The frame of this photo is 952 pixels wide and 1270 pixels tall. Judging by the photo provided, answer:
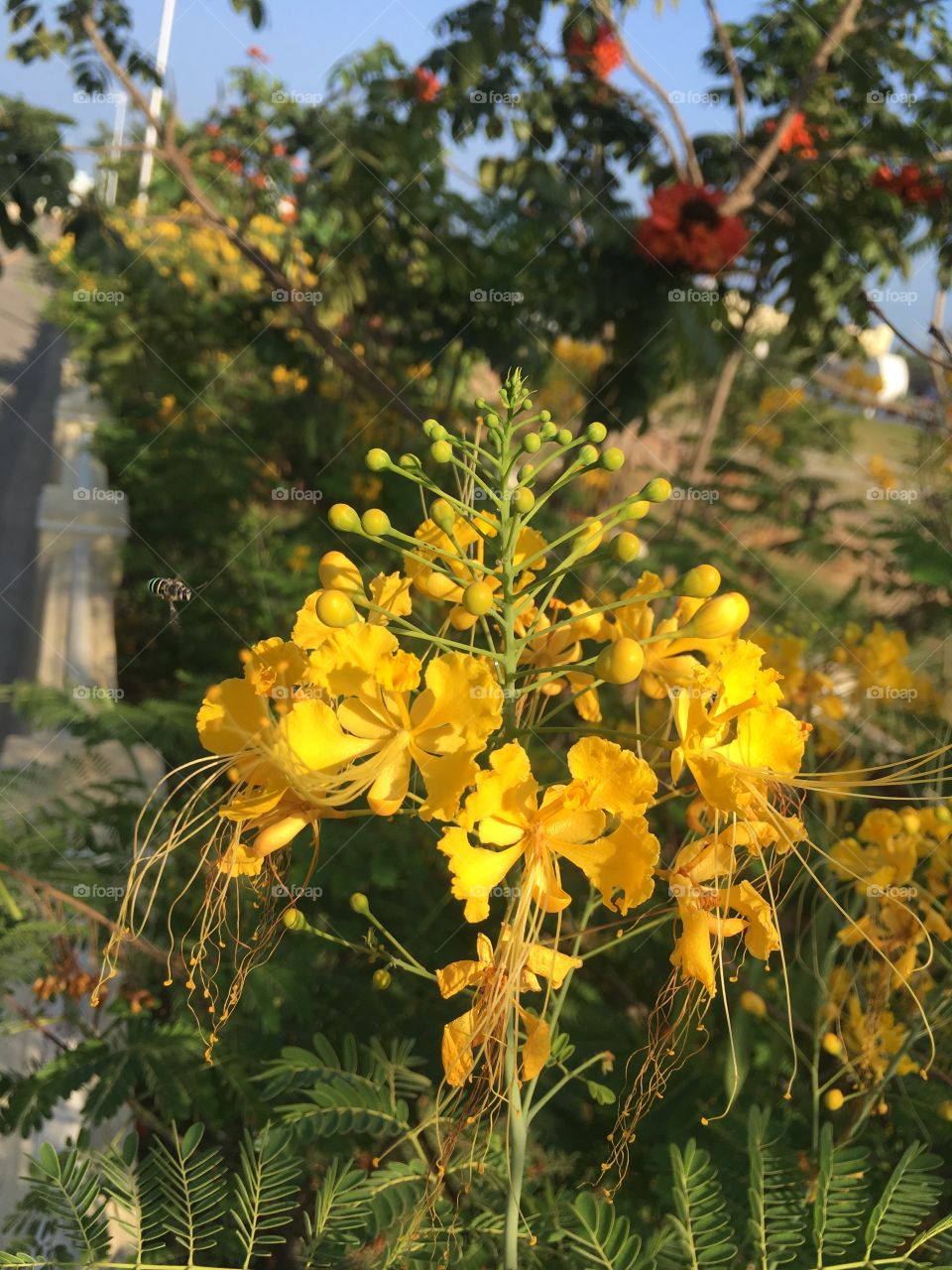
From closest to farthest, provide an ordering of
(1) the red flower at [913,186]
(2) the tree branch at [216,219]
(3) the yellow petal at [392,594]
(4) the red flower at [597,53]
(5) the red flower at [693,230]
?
(3) the yellow petal at [392,594]
(5) the red flower at [693,230]
(2) the tree branch at [216,219]
(1) the red flower at [913,186]
(4) the red flower at [597,53]

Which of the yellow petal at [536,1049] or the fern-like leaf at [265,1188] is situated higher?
the yellow petal at [536,1049]

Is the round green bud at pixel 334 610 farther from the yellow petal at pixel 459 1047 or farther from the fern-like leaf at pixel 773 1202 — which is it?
the fern-like leaf at pixel 773 1202

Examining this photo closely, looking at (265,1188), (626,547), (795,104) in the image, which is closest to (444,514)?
(626,547)

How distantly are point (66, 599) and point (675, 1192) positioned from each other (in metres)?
3.43

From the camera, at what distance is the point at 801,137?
319 cm

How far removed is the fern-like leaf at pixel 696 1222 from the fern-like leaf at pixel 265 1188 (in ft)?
1.27

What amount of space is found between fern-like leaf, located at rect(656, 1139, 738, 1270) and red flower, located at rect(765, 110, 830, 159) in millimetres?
3018

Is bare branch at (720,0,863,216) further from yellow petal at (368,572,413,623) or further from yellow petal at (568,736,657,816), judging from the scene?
yellow petal at (568,736,657,816)

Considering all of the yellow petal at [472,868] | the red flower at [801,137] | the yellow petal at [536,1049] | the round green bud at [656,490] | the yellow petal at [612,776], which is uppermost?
the red flower at [801,137]

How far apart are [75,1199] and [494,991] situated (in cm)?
50

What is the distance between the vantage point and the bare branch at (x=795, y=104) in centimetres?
280

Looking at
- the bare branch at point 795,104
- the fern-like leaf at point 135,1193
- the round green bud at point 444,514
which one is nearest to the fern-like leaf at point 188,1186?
the fern-like leaf at point 135,1193

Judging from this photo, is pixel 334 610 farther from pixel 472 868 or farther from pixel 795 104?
pixel 795 104

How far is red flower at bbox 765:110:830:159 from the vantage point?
3141 mm
